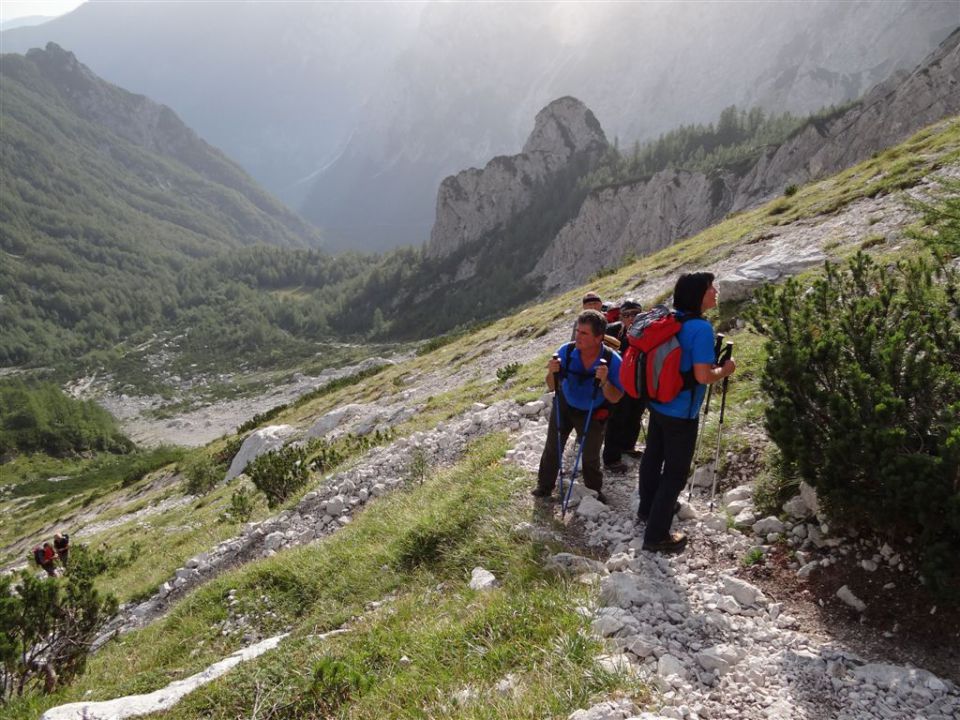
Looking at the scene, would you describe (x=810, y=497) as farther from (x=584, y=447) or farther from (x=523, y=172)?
(x=523, y=172)

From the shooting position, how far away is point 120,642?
29.2 feet

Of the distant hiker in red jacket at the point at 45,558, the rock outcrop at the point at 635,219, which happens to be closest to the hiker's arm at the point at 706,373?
the distant hiker in red jacket at the point at 45,558

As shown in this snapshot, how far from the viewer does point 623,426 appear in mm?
8031

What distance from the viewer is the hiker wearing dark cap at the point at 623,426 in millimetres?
7848

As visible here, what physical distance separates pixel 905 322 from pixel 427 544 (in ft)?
18.7

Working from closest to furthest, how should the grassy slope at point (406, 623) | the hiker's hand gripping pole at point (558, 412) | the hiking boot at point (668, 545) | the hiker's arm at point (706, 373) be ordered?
1. the grassy slope at point (406, 623)
2. the hiker's arm at point (706, 373)
3. the hiking boot at point (668, 545)
4. the hiker's hand gripping pole at point (558, 412)

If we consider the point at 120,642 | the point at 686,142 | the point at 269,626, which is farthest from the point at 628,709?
the point at 686,142

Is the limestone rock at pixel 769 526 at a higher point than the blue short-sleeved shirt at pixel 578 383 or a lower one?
lower

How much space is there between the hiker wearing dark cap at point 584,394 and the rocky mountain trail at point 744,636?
123 cm

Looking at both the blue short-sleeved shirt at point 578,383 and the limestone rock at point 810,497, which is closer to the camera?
the limestone rock at point 810,497

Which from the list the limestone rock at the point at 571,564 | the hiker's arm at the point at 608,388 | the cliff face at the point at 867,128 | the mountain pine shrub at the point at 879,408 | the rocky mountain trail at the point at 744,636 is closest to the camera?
the rocky mountain trail at the point at 744,636

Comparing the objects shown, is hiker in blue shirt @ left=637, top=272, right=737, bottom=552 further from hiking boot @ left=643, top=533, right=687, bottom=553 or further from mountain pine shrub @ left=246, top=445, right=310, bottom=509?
mountain pine shrub @ left=246, top=445, right=310, bottom=509

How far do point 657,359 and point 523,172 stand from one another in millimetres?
181422

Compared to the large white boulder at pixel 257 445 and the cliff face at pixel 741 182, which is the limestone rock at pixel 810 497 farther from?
the cliff face at pixel 741 182
